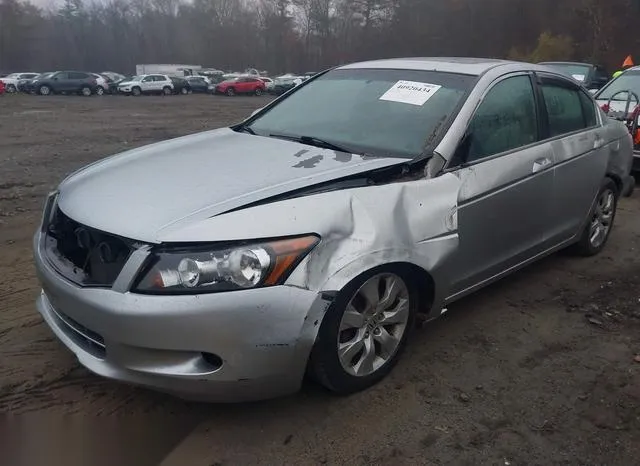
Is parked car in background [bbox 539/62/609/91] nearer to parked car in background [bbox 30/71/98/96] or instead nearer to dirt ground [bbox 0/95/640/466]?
dirt ground [bbox 0/95/640/466]

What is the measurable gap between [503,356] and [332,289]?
1375 millimetres

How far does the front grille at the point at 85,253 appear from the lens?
8.26ft

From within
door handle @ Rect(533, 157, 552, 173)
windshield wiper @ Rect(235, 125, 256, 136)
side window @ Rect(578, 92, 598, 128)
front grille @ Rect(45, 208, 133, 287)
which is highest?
side window @ Rect(578, 92, 598, 128)

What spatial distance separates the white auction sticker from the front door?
0.32 meters

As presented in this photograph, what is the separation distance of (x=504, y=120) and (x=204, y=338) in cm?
237

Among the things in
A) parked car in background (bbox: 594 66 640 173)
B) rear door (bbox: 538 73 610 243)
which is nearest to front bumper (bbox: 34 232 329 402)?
rear door (bbox: 538 73 610 243)

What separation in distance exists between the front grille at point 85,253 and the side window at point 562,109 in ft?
9.83

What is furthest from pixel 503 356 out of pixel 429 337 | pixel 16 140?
pixel 16 140

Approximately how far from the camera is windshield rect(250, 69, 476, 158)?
3.38 m

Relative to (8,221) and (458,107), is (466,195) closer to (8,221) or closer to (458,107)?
(458,107)

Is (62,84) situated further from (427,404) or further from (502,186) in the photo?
(427,404)

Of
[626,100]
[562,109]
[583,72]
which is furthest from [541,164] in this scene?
[583,72]

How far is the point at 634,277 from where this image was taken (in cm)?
463

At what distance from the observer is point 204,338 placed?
2369 mm
